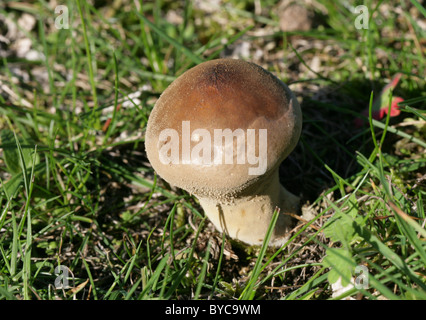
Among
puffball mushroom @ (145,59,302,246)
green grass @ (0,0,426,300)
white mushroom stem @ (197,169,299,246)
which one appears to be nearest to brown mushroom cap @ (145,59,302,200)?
puffball mushroom @ (145,59,302,246)

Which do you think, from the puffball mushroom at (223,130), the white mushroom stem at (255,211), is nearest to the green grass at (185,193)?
the white mushroom stem at (255,211)

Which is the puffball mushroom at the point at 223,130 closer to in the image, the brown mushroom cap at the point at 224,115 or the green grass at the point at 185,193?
the brown mushroom cap at the point at 224,115

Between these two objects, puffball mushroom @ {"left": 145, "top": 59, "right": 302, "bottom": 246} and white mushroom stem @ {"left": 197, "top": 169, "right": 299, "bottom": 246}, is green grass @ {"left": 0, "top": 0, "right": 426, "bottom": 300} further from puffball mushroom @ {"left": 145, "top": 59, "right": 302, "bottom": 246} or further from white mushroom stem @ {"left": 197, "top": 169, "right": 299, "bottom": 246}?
puffball mushroom @ {"left": 145, "top": 59, "right": 302, "bottom": 246}

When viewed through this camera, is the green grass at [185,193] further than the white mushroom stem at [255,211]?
No

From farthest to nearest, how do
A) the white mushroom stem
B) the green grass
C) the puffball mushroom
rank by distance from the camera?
the white mushroom stem
the green grass
the puffball mushroom

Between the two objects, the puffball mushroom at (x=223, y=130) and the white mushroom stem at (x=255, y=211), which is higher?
the puffball mushroom at (x=223, y=130)

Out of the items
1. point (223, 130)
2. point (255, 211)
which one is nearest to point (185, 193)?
point (255, 211)

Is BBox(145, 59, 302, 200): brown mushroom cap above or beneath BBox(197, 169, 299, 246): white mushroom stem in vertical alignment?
above
